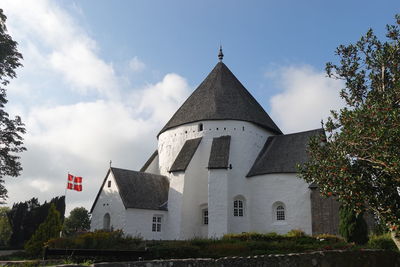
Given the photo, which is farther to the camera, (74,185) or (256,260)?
(74,185)

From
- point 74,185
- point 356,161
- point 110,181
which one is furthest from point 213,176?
point 356,161

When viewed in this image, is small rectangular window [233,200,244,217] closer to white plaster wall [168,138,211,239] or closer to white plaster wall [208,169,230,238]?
white plaster wall [208,169,230,238]

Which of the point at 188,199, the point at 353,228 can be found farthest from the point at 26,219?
the point at 353,228

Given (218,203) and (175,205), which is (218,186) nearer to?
Result: (218,203)

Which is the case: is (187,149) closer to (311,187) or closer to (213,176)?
(213,176)

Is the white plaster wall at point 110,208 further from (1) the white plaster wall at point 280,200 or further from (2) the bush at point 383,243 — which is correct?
(2) the bush at point 383,243

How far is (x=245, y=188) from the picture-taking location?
80.0ft

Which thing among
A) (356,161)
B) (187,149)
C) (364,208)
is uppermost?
(187,149)

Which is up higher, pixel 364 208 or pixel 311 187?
pixel 311 187

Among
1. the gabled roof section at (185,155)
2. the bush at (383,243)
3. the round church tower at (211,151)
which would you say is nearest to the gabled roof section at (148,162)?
the round church tower at (211,151)

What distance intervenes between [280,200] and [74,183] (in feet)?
45.8

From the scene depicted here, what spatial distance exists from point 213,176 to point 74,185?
9702mm

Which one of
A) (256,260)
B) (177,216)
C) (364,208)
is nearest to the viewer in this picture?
(256,260)

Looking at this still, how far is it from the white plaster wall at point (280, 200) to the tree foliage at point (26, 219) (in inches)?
556
